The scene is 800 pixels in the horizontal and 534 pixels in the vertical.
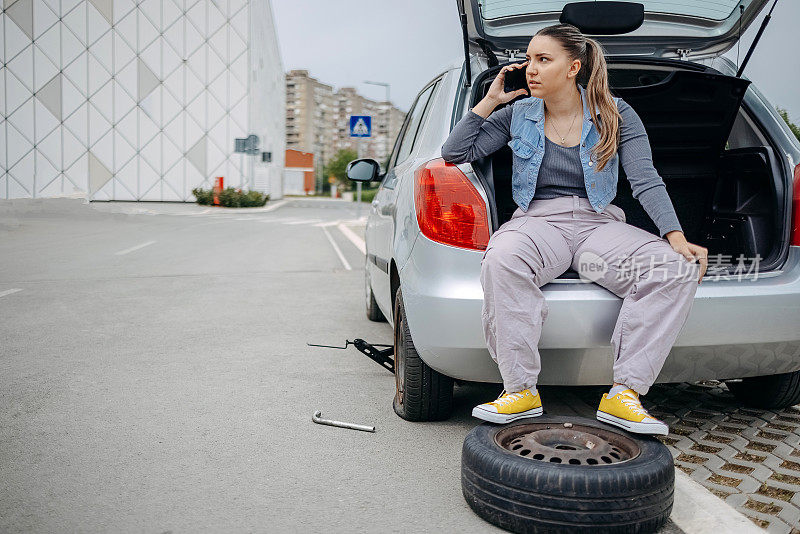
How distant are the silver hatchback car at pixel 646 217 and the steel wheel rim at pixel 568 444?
28 cm

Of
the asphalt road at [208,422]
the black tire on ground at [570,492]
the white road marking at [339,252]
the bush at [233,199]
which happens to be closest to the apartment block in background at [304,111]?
the bush at [233,199]

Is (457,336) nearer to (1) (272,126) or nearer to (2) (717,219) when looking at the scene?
(2) (717,219)

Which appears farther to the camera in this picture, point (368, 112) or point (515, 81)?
point (368, 112)

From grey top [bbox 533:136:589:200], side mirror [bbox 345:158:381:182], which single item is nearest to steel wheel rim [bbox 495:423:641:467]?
grey top [bbox 533:136:589:200]

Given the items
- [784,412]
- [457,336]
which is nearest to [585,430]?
[457,336]

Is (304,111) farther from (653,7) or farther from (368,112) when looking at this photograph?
(653,7)

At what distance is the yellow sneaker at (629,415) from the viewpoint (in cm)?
258

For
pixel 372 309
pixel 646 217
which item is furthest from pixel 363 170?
pixel 646 217

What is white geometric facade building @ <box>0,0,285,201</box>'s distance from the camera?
44.1 metres

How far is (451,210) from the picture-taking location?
300cm

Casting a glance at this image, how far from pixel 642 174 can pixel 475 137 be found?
663 mm

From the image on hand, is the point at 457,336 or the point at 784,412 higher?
the point at 457,336

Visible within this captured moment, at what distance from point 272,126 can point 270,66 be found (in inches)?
175

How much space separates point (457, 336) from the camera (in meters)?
2.88
